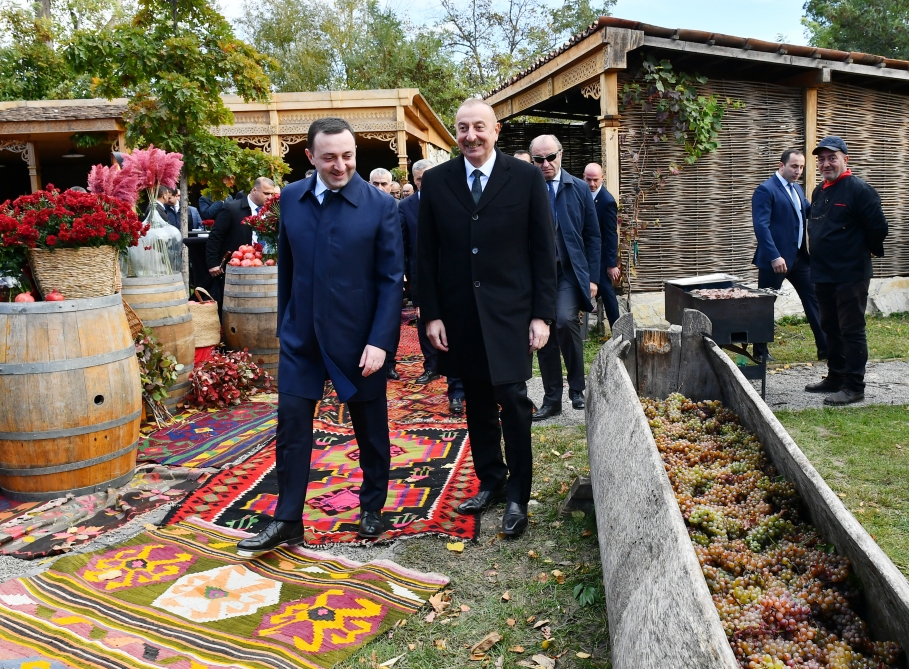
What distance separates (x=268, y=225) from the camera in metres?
6.83

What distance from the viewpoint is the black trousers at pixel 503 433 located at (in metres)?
3.70

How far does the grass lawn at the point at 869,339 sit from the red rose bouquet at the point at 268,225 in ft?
17.4

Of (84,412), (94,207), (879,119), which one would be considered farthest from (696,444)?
(879,119)

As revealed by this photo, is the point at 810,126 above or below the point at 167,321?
above

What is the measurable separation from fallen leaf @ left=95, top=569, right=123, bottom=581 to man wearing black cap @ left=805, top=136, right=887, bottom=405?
17.5 feet

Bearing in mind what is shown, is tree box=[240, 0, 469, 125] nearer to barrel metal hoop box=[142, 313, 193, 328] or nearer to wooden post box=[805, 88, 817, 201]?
wooden post box=[805, 88, 817, 201]

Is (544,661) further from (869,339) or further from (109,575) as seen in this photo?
(869,339)

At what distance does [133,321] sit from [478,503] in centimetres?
317

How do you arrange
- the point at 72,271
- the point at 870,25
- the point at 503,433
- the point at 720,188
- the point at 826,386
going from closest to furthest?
1. the point at 503,433
2. the point at 72,271
3. the point at 826,386
4. the point at 720,188
5. the point at 870,25

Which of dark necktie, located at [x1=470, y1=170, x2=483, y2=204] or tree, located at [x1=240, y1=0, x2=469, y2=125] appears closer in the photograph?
dark necktie, located at [x1=470, y1=170, x2=483, y2=204]

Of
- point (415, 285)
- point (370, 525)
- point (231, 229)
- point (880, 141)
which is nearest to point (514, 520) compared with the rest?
point (370, 525)

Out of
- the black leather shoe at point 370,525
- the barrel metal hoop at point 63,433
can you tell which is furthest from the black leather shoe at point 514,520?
the barrel metal hoop at point 63,433

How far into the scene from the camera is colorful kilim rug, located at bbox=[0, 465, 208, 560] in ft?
12.2

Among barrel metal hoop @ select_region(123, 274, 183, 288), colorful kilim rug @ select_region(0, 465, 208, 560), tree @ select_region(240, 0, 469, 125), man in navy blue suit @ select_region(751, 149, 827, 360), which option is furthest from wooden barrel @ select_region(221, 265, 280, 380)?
tree @ select_region(240, 0, 469, 125)
